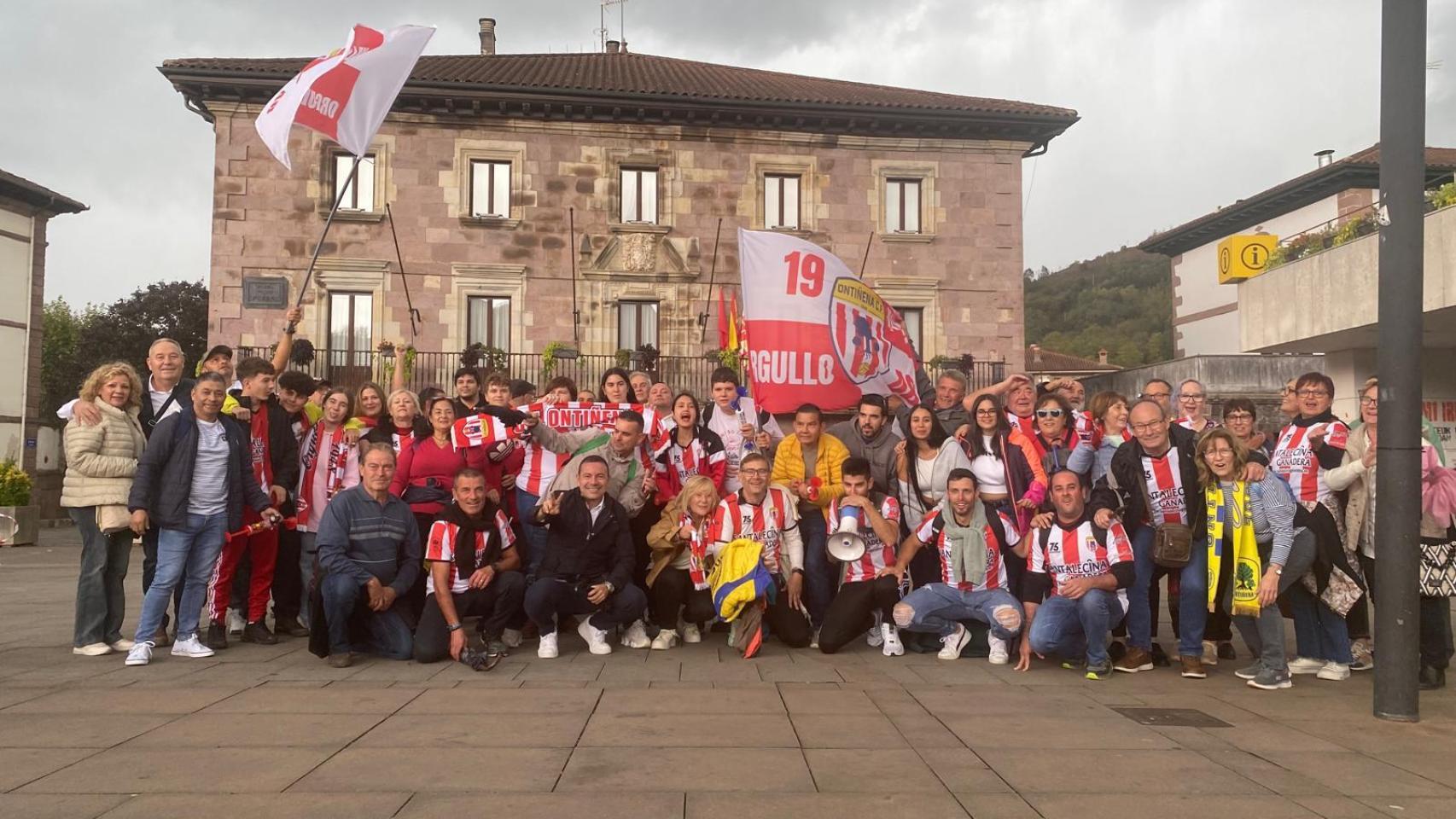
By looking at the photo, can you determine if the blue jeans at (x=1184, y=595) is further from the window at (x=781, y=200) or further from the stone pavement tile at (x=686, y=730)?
the window at (x=781, y=200)

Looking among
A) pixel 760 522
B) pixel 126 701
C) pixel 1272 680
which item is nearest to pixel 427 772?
pixel 126 701

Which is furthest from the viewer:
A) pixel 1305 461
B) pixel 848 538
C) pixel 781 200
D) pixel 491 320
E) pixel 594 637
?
pixel 781 200

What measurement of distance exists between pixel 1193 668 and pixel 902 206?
18.6m

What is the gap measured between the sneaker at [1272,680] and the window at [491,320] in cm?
1878

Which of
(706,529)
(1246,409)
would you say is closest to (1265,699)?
(1246,409)

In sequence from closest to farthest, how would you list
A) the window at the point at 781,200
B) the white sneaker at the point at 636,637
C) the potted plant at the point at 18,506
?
the white sneaker at the point at 636,637, the potted plant at the point at 18,506, the window at the point at 781,200

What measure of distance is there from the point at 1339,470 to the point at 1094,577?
1.82 m

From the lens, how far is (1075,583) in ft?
21.5

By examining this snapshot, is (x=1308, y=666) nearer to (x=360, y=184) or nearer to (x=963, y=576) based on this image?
(x=963, y=576)

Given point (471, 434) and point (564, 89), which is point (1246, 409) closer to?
point (471, 434)

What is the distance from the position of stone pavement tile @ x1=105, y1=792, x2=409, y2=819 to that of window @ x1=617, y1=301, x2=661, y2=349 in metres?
19.5

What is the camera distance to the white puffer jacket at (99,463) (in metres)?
6.77

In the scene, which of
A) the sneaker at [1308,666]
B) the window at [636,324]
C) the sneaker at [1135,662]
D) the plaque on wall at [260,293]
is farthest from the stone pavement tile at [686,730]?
the plaque on wall at [260,293]

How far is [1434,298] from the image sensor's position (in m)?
13.2
